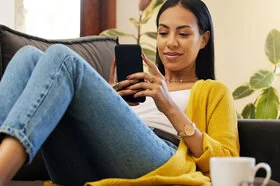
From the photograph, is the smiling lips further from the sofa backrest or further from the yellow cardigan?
the sofa backrest

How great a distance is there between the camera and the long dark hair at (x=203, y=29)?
5.93ft

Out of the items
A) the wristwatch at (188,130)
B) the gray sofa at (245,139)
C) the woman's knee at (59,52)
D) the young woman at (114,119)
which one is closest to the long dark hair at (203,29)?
the young woman at (114,119)

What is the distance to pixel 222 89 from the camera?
1.67 metres

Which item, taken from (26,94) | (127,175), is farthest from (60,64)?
(127,175)

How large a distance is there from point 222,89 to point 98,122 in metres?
0.54

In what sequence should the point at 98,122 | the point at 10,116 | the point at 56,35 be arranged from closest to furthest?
the point at 10,116
the point at 98,122
the point at 56,35

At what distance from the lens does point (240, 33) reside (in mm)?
2828

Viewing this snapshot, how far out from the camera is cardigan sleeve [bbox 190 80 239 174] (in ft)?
4.99

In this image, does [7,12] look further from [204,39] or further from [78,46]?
[204,39]

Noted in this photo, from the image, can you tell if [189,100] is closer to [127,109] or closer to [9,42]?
[127,109]

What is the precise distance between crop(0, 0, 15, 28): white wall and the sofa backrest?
1.30m

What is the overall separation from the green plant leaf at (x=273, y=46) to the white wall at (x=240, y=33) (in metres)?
0.10

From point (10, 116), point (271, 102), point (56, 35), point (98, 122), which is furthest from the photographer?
point (56, 35)

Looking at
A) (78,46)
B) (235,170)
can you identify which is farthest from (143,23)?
(235,170)
